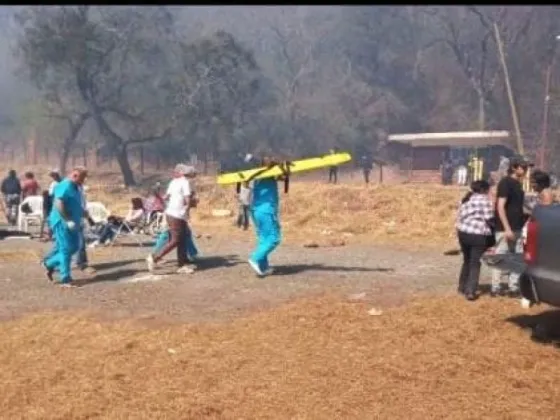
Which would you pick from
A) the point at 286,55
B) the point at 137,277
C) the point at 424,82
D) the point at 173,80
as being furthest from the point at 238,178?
the point at 286,55

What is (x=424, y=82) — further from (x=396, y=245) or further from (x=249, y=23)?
(x=396, y=245)

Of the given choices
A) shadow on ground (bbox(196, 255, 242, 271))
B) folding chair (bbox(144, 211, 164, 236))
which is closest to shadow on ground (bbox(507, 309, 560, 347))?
shadow on ground (bbox(196, 255, 242, 271))

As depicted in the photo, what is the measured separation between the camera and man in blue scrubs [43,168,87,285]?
28.5ft

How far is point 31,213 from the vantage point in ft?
54.6

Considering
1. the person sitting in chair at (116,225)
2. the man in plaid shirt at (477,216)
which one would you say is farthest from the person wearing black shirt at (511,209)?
the person sitting in chair at (116,225)

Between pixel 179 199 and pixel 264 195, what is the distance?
1133mm

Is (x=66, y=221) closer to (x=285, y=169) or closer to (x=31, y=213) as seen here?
(x=285, y=169)

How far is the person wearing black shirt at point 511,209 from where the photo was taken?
741 cm

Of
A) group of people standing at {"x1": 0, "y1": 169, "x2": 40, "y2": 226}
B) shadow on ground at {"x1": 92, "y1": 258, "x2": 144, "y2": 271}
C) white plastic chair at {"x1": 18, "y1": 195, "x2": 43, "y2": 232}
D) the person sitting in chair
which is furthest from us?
group of people standing at {"x1": 0, "y1": 169, "x2": 40, "y2": 226}

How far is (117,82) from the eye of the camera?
3631 centimetres

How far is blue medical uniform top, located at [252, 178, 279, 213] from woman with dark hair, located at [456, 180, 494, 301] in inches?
92.6

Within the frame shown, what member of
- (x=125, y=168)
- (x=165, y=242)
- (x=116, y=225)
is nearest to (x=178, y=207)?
(x=165, y=242)

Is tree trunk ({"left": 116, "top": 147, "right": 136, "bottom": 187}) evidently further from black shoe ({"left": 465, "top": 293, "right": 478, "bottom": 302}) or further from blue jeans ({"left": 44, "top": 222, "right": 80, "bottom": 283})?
black shoe ({"left": 465, "top": 293, "right": 478, "bottom": 302})

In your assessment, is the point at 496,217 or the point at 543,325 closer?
the point at 543,325
